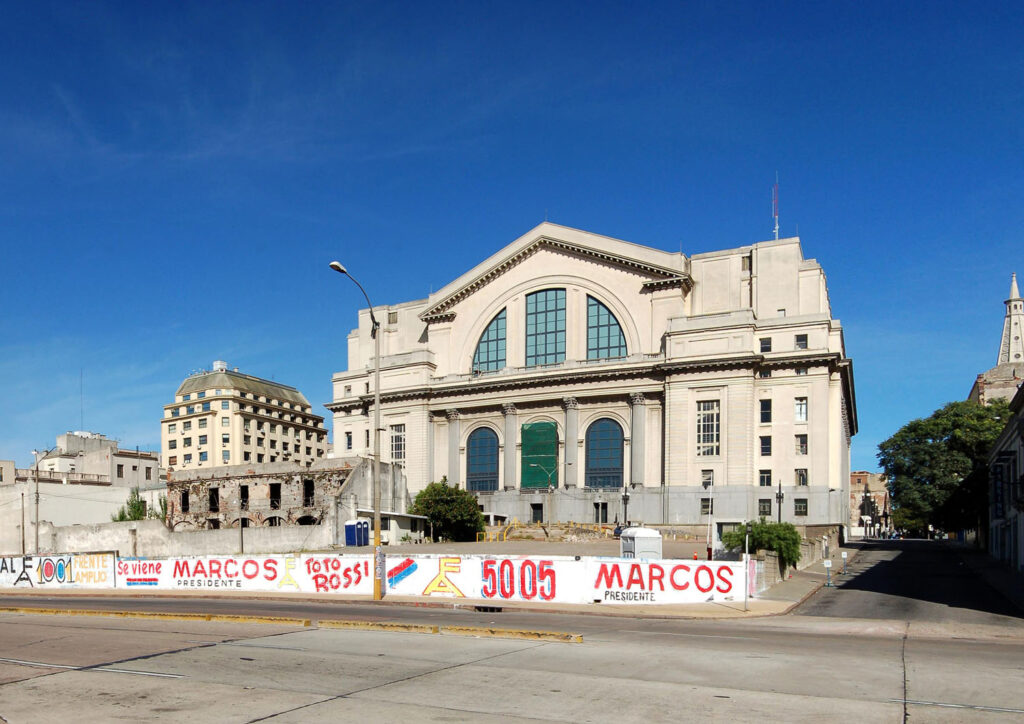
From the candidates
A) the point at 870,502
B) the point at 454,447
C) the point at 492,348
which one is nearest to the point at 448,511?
the point at 454,447

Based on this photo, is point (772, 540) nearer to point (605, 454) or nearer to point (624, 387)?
point (624, 387)

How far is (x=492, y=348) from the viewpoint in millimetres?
83188

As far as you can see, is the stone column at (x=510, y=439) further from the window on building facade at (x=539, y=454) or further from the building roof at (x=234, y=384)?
the building roof at (x=234, y=384)

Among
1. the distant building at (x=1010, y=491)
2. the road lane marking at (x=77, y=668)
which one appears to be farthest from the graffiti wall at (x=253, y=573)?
the distant building at (x=1010, y=491)

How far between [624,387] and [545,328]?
9854 mm

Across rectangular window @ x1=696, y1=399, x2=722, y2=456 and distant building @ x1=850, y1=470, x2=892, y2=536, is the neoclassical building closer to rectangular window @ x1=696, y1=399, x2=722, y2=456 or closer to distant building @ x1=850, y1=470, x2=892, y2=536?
rectangular window @ x1=696, y1=399, x2=722, y2=456

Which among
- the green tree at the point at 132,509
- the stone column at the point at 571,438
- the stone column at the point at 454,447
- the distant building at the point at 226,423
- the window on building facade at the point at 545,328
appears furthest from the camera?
the distant building at the point at 226,423

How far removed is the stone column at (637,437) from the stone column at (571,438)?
16.4 ft

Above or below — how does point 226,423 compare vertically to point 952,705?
above

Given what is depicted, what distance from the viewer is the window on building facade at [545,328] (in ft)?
261

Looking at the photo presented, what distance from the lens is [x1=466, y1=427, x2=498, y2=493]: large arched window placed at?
81.1 metres

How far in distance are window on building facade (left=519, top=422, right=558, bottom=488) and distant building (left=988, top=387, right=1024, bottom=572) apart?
34049 mm

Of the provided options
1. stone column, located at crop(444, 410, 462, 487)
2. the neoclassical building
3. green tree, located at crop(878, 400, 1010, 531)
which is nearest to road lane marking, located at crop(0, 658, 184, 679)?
the neoclassical building

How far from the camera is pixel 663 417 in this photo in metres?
73.8
